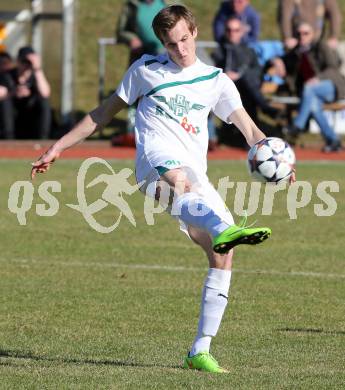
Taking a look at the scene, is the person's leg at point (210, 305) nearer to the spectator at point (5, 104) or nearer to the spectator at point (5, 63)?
the spectator at point (5, 104)

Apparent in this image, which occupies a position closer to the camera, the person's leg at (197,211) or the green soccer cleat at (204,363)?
the person's leg at (197,211)

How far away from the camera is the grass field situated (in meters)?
7.05

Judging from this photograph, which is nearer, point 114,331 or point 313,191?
point 114,331

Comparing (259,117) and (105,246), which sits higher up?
(105,246)

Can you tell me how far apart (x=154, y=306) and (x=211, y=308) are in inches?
87.2

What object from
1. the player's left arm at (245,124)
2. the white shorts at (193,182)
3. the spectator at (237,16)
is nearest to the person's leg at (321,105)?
the spectator at (237,16)

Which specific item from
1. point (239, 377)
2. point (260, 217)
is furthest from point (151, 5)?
point (239, 377)

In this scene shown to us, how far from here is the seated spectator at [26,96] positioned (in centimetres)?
2123

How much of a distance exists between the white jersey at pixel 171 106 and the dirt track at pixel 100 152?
1219 centimetres

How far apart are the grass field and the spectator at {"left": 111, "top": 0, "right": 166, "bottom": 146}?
21.9 feet

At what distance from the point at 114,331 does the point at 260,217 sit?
20.6 ft

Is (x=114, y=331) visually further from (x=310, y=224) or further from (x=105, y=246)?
(x=310, y=224)

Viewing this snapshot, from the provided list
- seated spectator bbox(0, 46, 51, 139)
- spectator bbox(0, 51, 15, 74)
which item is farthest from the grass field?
spectator bbox(0, 51, 15, 74)

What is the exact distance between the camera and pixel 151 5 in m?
21.3
